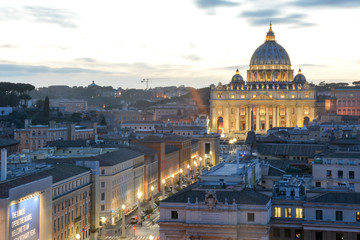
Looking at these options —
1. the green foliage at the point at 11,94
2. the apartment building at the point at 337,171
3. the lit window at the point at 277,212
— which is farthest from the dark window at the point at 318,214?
the green foliage at the point at 11,94

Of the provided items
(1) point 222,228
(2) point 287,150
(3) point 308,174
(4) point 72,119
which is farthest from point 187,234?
(4) point 72,119

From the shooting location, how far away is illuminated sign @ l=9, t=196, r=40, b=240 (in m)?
42.4

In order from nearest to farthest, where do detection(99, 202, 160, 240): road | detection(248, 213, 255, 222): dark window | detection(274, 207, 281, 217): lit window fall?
detection(248, 213, 255, 222): dark window
detection(274, 207, 281, 217): lit window
detection(99, 202, 160, 240): road

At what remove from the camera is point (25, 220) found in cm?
4409

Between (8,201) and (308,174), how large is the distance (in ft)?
96.4

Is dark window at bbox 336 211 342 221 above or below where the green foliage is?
below

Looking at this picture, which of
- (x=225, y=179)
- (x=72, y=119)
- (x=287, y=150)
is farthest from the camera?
(x=72, y=119)

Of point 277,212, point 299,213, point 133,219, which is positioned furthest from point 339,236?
point 133,219

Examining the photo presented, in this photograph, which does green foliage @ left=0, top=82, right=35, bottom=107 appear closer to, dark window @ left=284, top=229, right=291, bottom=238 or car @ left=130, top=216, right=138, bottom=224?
car @ left=130, top=216, right=138, bottom=224

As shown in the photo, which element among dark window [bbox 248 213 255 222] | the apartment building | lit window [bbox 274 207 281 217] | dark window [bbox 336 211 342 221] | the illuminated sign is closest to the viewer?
dark window [bbox 248 213 255 222]

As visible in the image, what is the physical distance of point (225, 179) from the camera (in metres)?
48.5

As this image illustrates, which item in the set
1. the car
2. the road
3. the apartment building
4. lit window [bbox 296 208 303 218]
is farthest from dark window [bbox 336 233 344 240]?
the car

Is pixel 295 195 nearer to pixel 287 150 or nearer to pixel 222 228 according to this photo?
pixel 222 228

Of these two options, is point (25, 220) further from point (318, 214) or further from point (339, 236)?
point (339, 236)
